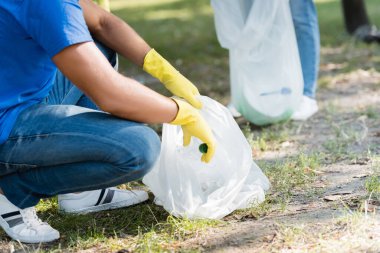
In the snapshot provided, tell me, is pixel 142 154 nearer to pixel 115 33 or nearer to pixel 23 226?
pixel 23 226

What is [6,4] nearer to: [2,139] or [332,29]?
[2,139]

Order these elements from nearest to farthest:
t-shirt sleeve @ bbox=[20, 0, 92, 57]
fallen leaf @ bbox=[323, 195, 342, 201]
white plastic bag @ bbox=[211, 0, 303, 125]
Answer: t-shirt sleeve @ bbox=[20, 0, 92, 57] → fallen leaf @ bbox=[323, 195, 342, 201] → white plastic bag @ bbox=[211, 0, 303, 125]

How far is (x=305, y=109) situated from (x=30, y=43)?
2.00 meters

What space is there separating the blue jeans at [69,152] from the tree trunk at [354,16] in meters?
4.37

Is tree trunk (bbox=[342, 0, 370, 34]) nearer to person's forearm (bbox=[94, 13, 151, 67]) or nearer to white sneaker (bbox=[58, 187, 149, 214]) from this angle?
person's forearm (bbox=[94, 13, 151, 67])

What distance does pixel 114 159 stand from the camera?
230 centimetres

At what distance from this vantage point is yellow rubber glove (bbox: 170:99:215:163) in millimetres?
2342

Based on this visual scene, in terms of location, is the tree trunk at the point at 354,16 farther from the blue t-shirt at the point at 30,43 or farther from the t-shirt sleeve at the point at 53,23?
the t-shirt sleeve at the point at 53,23

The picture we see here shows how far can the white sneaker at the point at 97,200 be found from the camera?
8.82 ft

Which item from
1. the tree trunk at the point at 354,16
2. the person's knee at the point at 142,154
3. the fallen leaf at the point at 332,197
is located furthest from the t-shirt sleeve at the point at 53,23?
the tree trunk at the point at 354,16

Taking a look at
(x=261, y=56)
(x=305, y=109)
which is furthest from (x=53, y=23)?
(x=305, y=109)

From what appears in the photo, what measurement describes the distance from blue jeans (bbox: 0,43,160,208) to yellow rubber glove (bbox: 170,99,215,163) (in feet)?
0.38

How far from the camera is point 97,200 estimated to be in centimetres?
271

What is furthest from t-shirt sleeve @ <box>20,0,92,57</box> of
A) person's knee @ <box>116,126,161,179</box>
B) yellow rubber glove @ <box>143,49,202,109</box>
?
yellow rubber glove @ <box>143,49,202,109</box>
